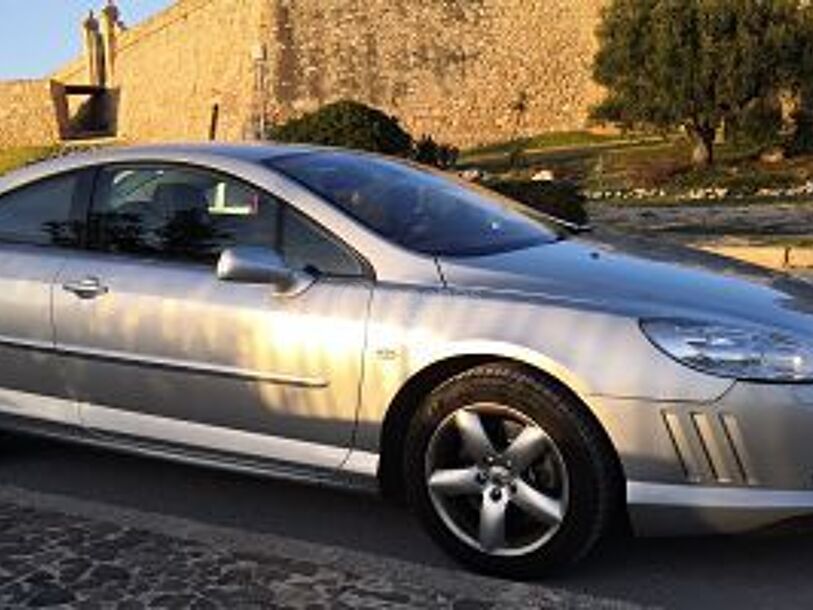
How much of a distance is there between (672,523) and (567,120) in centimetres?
5126

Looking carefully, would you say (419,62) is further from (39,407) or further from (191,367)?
(191,367)

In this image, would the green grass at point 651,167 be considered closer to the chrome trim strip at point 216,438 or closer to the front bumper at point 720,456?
the chrome trim strip at point 216,438

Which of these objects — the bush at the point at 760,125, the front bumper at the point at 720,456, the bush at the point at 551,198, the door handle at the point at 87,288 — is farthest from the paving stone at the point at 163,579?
the bush at the point at 760,125

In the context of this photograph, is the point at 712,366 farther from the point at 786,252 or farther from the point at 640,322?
the point at 786,252

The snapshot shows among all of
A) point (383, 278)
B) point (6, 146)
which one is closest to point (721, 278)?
point (383, 278)

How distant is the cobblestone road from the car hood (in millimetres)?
917

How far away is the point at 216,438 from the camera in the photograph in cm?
448

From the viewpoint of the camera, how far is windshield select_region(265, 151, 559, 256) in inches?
176

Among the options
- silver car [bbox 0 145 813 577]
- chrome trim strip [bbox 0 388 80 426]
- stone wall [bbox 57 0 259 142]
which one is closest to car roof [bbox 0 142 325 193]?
silver car [bbox 0 145 813 577]

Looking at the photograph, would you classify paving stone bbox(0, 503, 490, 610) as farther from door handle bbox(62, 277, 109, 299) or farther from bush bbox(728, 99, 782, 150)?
bush bbox(728, 99, 782, 150)

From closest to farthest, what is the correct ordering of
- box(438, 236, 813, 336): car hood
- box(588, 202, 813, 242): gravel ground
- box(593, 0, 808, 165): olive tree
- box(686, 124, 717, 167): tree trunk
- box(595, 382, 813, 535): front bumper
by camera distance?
box(595, 382, 813, 535): front bumper → box(438, 236, 813, 336): car hood → box(588, 202, 813, 242): gravel ground → box(593, 0, 808, 165): olive tree → box(686, 124, 717, 167): tree trunk

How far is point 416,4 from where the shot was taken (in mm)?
54062

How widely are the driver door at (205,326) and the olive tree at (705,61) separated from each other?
28377 mm

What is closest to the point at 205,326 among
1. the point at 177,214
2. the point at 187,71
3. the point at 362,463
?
the point at 177,214
